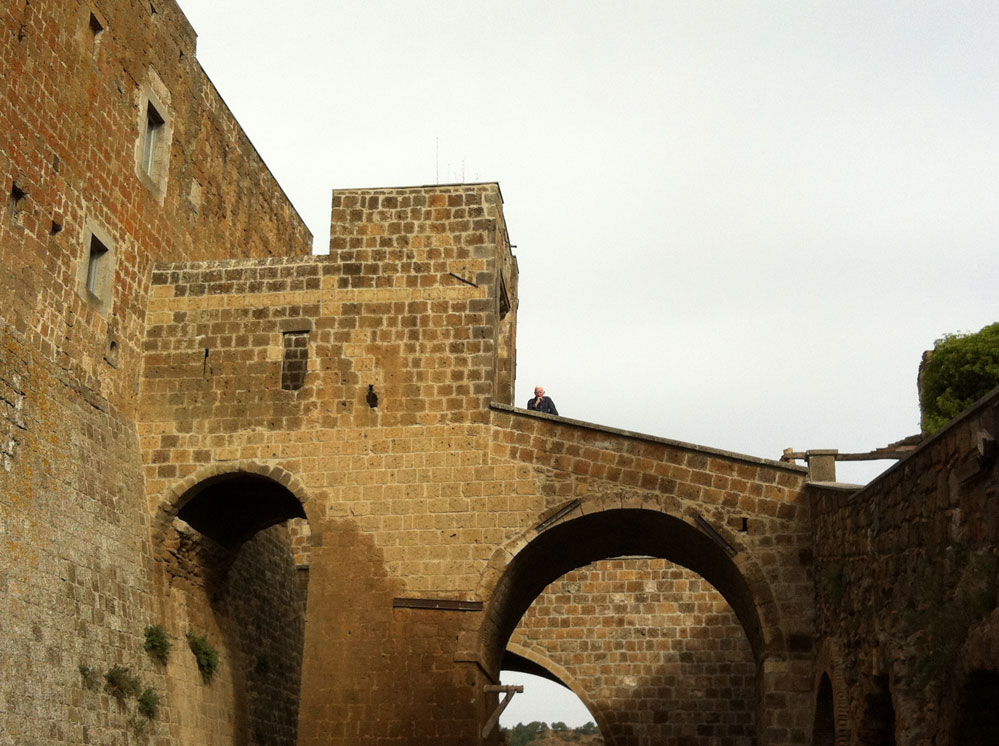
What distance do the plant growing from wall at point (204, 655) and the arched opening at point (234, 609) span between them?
0.09 metres

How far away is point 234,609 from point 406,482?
3578 millimetres

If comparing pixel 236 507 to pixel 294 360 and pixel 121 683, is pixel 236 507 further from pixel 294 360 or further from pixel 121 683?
pixel 121 683

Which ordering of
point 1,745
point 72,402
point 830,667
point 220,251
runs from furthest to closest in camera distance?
point 220,251, point 72,402, point 830,667, point 1,745

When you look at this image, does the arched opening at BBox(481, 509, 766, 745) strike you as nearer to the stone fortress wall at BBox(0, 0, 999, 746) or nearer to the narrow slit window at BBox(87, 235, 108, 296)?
the stone fortress wall at BBox(0, 0, 999, 746)

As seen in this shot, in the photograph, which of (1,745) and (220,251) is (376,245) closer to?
(220,251)

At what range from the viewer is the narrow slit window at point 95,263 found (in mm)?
12781

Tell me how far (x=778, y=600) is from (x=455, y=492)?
11.5 ft

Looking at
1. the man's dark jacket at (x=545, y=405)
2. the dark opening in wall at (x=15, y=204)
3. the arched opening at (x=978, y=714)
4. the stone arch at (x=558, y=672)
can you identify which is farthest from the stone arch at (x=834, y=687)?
the dark opening in wall at (x=15, y=204)

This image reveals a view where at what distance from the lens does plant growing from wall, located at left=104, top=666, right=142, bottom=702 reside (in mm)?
11211

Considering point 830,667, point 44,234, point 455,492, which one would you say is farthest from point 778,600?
point 44,234

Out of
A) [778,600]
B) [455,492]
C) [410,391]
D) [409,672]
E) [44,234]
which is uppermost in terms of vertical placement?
[44,234]

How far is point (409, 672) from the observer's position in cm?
1210

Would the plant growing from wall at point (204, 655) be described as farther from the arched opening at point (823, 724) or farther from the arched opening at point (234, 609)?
the arched opening at point (823, 724)

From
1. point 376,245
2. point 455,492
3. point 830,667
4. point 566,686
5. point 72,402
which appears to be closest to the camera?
point 830,667
